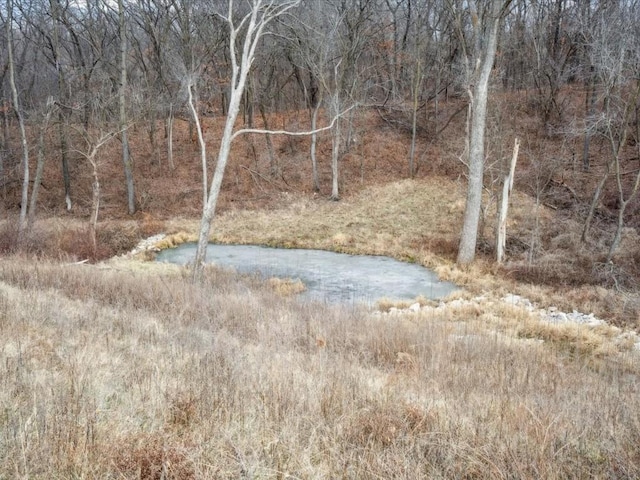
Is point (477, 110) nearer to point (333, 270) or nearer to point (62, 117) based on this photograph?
point (333, 270)

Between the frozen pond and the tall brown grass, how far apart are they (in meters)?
4.98

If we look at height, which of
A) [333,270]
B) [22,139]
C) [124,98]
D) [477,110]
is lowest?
[333,270]

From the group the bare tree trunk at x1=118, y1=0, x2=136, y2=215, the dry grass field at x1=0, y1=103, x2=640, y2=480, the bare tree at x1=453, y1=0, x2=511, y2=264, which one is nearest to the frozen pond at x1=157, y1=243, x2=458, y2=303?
the dry grass field at x1=0, y1=103, x2=640, y2=480

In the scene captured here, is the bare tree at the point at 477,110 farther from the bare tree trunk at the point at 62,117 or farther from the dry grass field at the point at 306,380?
the bare tree trunk at the point at 62,117

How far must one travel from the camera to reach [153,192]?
81.9ft

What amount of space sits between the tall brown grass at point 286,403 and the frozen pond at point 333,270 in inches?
196

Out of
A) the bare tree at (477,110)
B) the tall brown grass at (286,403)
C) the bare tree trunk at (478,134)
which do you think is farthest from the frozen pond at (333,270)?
the tall brown grass at (286,403)

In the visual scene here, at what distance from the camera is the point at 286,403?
11.3 ft

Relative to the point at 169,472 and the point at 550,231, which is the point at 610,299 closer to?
the point at 550,231

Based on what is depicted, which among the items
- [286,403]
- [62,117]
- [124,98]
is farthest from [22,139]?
[286,403]

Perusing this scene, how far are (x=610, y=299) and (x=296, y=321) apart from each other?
24.2ft

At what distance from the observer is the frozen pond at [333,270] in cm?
1223

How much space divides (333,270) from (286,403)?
11624 mm

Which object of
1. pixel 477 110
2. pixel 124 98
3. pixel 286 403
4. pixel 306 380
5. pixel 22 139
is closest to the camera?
pixel 286 403
